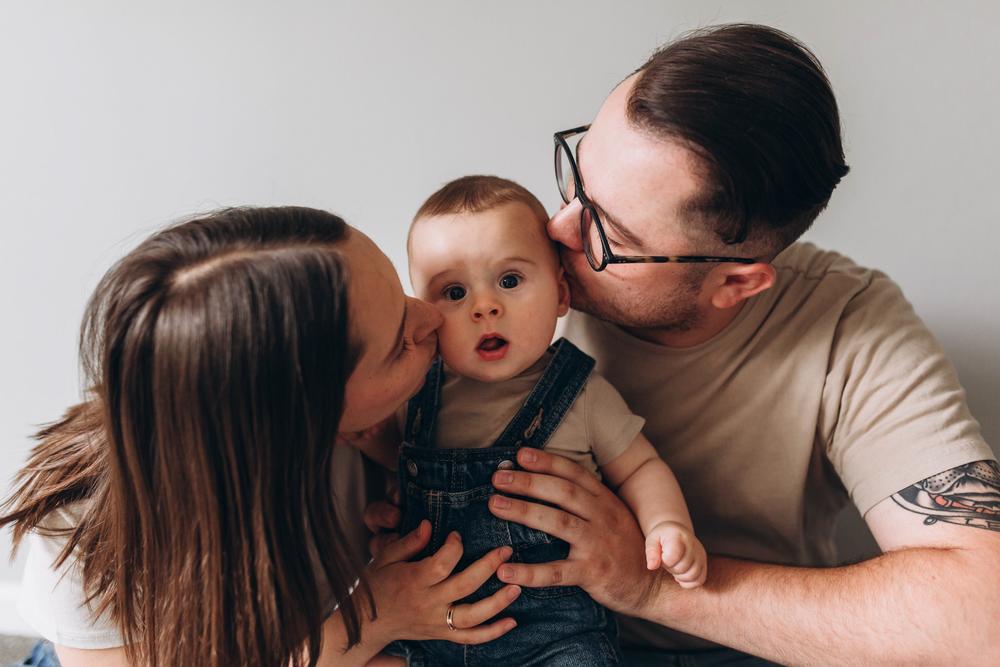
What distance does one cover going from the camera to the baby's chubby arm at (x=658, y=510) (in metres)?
1.20

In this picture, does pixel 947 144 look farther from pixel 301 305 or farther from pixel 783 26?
pixel 301 305

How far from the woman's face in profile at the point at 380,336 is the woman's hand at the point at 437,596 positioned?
0.83 feet

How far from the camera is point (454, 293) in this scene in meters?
1.24

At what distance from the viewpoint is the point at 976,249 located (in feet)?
5.32

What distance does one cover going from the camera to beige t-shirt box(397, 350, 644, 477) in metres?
1.30

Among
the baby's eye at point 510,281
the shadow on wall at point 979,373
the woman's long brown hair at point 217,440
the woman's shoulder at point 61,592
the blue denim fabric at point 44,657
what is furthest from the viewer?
the shadow on wall at point 979,373

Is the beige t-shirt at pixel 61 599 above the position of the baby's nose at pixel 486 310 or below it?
below

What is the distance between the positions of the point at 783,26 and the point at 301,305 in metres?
1.14

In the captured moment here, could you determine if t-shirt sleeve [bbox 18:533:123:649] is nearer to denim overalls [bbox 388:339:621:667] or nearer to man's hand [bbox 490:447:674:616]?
denim overalls [bbox 388:339:621:667]

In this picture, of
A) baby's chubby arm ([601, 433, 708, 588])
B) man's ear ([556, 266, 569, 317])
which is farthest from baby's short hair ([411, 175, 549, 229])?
baby's chubby arm ([601, 433, 708, 588])

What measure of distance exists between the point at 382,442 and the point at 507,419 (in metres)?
0.27

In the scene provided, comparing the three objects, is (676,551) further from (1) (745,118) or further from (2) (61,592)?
(2) (61,592)

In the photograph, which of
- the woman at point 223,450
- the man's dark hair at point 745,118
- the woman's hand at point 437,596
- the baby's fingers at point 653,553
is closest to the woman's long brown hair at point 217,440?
the woman at point 223,450

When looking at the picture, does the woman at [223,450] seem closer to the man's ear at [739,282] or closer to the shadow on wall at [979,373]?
the man's ear at [739,282]
